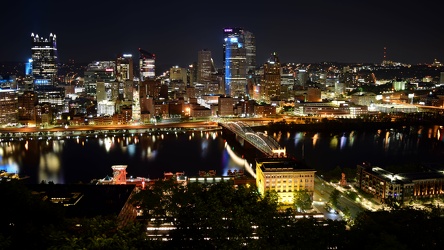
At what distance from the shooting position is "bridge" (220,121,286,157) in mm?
10211

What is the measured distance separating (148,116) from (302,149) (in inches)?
345

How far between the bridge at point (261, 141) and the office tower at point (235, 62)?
14.5m

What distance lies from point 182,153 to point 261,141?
2.22 meters

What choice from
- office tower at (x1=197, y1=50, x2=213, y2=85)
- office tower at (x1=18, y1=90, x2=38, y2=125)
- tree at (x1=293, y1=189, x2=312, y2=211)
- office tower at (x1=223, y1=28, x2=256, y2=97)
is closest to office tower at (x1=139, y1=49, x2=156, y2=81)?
office tower at (x1=197, y1=50, x2=213, y2=85)

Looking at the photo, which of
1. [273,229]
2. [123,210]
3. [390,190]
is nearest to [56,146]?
[123,210]

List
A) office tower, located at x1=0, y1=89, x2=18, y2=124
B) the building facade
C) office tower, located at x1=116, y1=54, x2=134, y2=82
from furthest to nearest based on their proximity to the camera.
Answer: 1. office tower, located at x1=116, y1=54, x2=134, y2=82
2. office tower, located at x1=0, y1=89, x2=18, y2=124
3. the building facade

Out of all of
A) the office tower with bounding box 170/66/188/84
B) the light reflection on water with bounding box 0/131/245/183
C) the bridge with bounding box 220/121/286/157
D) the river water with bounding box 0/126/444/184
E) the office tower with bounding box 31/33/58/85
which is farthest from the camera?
the office tower with bounding box 170/66/188/84

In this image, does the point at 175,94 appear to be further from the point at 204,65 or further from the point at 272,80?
the point at 204,65

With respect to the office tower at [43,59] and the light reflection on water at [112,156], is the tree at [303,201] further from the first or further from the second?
the office tower at [43,59]

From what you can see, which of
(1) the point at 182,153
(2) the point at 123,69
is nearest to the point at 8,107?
(1) the point at 182,153

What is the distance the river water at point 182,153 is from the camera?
32.1 ft

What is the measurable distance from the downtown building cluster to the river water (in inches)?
185

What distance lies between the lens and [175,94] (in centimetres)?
2536

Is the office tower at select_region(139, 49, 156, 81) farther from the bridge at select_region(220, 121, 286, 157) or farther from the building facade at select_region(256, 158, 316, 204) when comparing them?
the building facade at select_region(256, 158, 316, 204)
